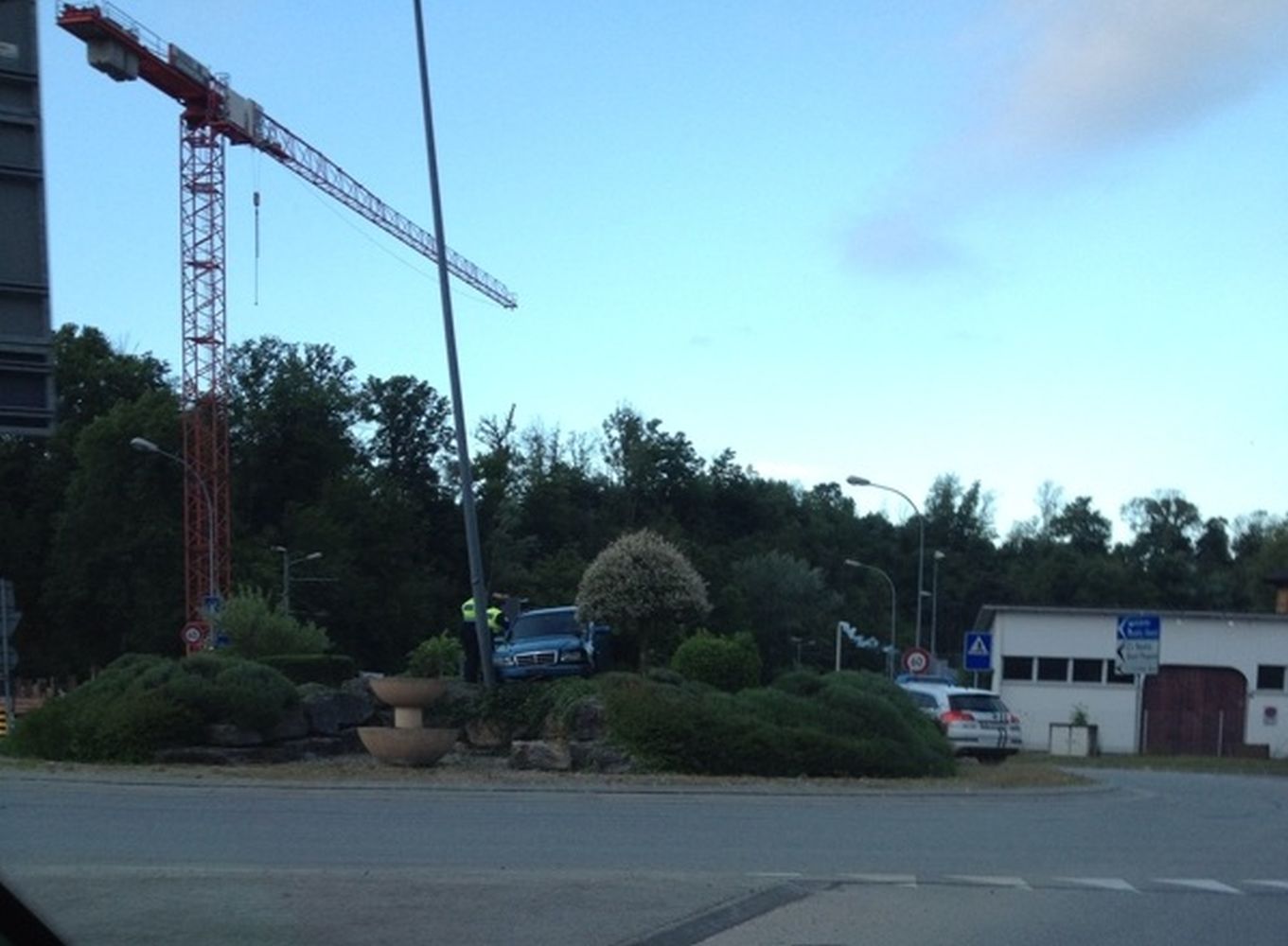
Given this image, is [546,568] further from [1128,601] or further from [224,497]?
[1128,601]

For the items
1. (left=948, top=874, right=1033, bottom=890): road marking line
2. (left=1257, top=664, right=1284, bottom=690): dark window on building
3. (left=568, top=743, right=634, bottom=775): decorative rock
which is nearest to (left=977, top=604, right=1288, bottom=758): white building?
(left=1257, top=664, right=1284, bottom=690): dark window on building

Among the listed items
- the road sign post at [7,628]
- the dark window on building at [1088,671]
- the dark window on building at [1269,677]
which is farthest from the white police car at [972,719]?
the dark window on building at [1269,677]

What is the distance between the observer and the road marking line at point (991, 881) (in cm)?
1405

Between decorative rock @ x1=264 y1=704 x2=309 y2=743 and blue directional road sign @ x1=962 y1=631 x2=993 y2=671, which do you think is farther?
blue directional road sign @ x1=962 y1=631 x2=993 y2=671

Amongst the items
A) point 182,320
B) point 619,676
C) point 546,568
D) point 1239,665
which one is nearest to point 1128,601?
point 546,568

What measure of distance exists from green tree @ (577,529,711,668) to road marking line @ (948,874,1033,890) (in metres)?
13.7

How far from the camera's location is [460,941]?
1020 centimetres

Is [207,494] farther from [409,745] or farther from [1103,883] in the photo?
[1103,883]

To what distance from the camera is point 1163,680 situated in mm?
55156

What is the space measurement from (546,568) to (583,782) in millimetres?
52607

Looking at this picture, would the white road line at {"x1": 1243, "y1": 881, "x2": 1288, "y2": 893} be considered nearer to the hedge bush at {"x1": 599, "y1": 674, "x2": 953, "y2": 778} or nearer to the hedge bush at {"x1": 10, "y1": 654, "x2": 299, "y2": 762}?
the hedge bush at {"x1": 599, "y1": 674, "x2": 953, "y2": 778}

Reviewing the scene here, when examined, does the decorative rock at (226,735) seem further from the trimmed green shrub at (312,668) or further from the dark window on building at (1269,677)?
the dark window on building at (1269,677)

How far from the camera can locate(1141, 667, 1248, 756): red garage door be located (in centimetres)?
5469

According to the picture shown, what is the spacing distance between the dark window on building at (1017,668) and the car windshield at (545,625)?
29.6 metres
